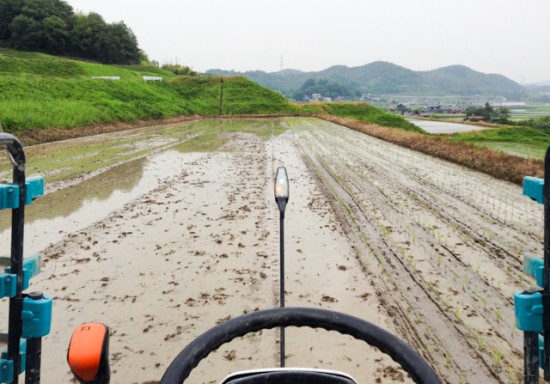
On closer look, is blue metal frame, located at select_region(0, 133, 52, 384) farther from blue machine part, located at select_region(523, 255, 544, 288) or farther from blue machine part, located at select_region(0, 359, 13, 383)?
blue machine part, located at select_region(523, 255, 544, 288)

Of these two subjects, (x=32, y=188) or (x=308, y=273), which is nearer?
(x=32, y=188)

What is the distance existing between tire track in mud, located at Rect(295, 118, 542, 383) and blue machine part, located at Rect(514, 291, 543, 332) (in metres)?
1.67

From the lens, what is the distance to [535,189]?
5.91ft

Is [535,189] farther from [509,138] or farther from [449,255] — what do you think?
[509,138]

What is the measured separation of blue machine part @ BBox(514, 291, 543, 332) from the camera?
172 centimetres

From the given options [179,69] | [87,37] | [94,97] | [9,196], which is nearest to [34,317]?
[9,196]

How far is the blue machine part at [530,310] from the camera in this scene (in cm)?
172

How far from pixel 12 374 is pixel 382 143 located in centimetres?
2055

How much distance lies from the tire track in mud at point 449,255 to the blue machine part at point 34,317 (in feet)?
9.18

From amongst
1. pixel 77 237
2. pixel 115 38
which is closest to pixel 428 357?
pixel 77 237

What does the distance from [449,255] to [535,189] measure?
4362mm

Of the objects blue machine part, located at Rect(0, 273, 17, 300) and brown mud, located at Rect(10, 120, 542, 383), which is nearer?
blue machine part, located at Rect(0, 273, 17, 300)

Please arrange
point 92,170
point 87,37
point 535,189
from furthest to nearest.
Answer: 1. point 87,37
2. point 92,170
3. point 535,189

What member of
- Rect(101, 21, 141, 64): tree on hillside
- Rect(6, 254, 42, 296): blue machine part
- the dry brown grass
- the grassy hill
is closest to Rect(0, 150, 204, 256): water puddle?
Rect(6, 254, 42, 296): blue machine part
